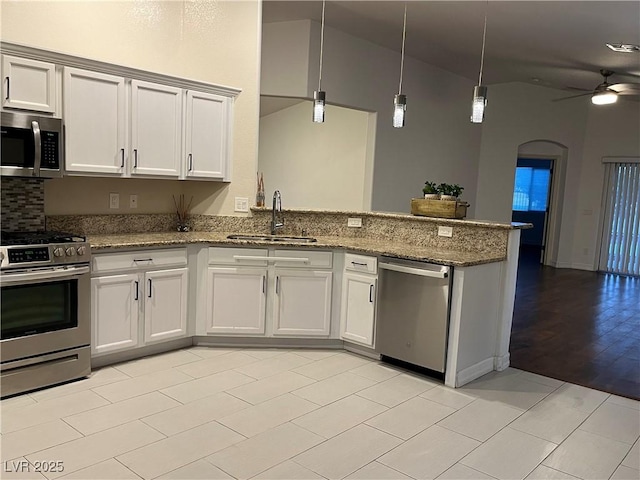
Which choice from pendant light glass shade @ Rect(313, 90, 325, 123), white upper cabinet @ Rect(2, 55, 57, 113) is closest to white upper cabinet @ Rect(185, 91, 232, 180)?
pendant light glass shade @ Rect(313, 90, 325, 123)

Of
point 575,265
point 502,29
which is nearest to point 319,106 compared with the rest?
point 502,29

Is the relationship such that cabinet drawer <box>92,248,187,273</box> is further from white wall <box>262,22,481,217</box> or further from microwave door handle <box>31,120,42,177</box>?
white wall <box>262,22,481,217</box>

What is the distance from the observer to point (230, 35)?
4.38 meters

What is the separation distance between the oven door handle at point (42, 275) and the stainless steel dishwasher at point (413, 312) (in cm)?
200

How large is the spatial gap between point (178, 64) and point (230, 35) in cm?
50

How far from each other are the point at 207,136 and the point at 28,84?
1338 millimetres

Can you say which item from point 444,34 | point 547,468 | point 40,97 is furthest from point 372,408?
point 444,34

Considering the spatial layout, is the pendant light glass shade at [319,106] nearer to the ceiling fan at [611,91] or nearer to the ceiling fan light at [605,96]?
the ceiling fan at [611,91]

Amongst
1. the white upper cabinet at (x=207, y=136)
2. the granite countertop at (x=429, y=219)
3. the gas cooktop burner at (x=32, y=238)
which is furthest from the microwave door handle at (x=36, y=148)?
the granite countertop at (x=429, y=219)

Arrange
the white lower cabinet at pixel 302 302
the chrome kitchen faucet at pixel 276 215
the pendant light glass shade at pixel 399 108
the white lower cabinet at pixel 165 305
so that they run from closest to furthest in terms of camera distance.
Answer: the white lower cabinet at pixel 165 305 < the pendant light glass shade at pixel 399 108 < the white lower cabinet at pixel 302 302 < the chrome kitchen faucet at pixel 276 215

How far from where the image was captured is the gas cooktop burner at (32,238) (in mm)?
3064

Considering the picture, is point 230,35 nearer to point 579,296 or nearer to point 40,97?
point 40,97

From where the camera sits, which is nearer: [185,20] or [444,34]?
[185,20]

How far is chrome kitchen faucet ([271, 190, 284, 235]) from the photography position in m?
4.45
